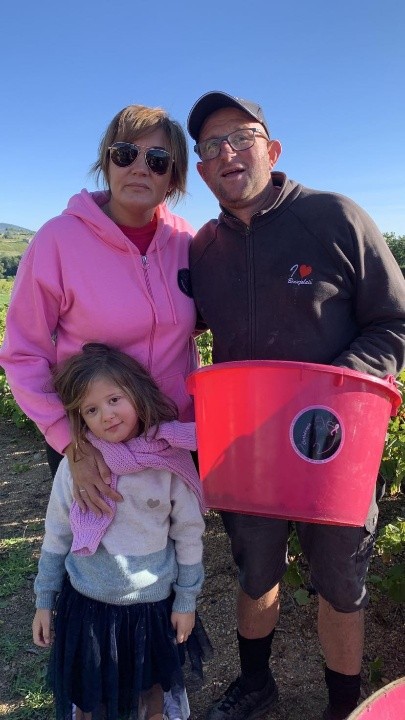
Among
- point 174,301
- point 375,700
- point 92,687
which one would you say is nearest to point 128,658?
point 92,687

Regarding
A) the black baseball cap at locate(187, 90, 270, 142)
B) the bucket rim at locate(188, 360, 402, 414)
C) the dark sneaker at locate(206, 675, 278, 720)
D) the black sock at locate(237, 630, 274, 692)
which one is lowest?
the dark sneaker at locate(206, 675, 278, 720)

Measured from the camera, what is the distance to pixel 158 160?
2010 mm

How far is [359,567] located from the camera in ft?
6.29

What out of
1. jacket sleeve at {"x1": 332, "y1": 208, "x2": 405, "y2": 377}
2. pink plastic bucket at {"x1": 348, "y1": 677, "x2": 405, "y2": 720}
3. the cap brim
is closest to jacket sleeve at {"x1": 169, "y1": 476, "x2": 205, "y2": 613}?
jacket sleeve at {"x1": 332, "y1": 208, "x2": 405, "y2": 377}

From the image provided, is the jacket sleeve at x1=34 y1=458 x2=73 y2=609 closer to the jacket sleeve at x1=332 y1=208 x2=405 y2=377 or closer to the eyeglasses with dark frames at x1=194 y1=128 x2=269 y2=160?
the jacket sleeve at x1=332 y1=208 x2=405 y2=377

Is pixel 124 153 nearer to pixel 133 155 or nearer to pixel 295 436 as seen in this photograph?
pixel 133 155

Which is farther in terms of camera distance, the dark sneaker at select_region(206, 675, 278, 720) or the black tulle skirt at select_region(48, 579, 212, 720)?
the dark sneaker at select_region(206, 675, 278, 720)

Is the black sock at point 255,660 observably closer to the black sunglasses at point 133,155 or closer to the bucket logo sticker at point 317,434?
the bucket logo sticker at point 317,434

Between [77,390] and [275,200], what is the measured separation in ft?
2.97

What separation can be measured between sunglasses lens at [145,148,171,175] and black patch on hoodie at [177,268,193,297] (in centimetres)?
35

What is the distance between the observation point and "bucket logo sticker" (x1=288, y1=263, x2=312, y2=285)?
72.9 inches

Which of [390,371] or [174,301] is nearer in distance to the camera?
[390,371]

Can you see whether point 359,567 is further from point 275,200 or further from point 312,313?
point 275,200

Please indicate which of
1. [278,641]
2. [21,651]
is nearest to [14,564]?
[21,651]
